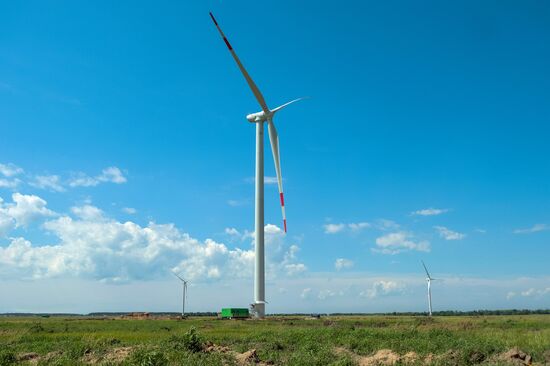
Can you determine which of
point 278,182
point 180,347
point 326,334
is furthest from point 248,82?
point 180,347

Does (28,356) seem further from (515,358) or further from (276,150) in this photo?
(276,150)

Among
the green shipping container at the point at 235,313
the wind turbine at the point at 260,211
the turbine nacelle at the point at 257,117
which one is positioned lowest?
the green shipping container at the point at 235,313

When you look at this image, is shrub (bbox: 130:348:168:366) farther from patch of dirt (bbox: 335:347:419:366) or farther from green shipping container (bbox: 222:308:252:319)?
green shipping container (bbox: 222:308:252:319)

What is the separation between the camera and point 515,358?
92.6 feet

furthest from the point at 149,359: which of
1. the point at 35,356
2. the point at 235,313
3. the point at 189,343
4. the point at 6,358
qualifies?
the point at 235,313

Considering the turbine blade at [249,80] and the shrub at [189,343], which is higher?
the turbine blade at [249,80]

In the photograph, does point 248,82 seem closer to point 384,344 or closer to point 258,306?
point 258,306

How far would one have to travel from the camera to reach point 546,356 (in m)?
30.0

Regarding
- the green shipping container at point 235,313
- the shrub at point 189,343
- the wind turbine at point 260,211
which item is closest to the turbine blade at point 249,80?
the wind turbine at point 260,211

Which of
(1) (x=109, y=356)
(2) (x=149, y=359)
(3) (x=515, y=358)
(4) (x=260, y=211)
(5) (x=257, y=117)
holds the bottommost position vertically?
(1) (x=109, y=356)

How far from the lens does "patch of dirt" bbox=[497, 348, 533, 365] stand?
27.4 metres

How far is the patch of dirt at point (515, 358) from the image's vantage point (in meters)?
27.4

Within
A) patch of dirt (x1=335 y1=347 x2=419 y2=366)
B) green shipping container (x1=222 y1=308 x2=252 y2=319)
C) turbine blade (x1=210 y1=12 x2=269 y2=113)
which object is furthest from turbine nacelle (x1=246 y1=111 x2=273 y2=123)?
patch of dirt (x1=335 y1=347 x2=419 y2=366)

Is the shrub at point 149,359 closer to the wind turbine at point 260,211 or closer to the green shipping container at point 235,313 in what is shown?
the wind turbine at point 260,211
